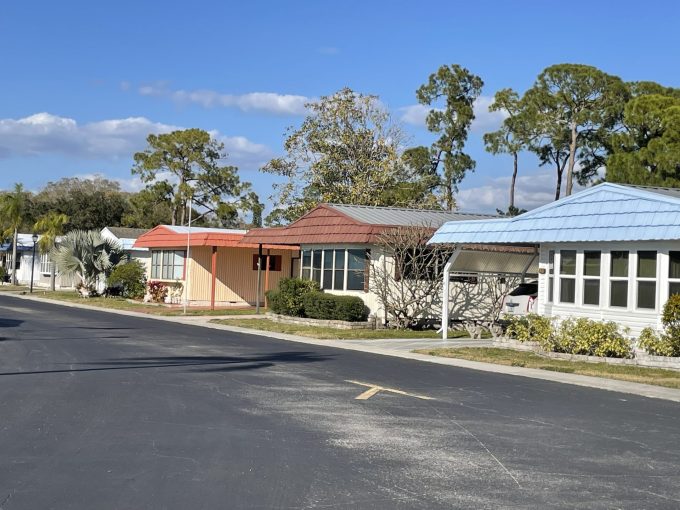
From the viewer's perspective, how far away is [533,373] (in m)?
16.3

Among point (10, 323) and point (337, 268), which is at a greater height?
point (337, 268)

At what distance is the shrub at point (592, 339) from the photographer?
17.9 meters

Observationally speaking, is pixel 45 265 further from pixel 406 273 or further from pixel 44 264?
pixel 406 273

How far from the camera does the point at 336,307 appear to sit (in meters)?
27.2

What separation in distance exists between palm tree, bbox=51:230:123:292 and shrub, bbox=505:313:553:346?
27521 millimetres

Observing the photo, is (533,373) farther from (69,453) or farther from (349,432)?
(69,453)

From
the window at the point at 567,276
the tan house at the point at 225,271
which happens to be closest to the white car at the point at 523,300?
the window at the point at 567,276

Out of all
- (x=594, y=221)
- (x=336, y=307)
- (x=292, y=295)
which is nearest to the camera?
(x=594, y=221)

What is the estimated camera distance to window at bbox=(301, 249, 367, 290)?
28.2 m

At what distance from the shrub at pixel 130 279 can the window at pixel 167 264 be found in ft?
3.86

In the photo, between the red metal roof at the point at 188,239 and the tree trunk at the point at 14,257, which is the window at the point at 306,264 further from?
the tree trunk at the point at 14,257

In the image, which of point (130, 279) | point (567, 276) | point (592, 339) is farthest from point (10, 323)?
point (592, 339)

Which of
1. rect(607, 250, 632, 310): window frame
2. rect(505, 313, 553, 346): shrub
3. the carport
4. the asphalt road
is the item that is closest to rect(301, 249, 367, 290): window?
the carport

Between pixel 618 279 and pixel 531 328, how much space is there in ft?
8.27
